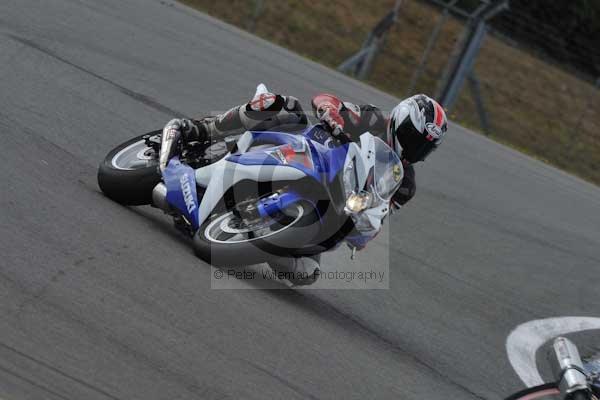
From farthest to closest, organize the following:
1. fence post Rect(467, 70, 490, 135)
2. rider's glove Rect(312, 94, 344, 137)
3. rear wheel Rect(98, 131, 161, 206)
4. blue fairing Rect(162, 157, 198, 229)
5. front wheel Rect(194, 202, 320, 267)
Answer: fence post Rect(467, 70, 490, 135), rear wheel Rect(98, 131, 161, 206), blue fairing Rect(162, 157, 198, 229), rider's glove Rect(312, 94, 344, 137), front wheel Rect(194, 202, 320, 267)

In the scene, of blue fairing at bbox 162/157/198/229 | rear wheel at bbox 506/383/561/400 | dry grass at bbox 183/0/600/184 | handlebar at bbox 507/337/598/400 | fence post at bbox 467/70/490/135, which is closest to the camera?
handlebar at bbox 507/337/598/400

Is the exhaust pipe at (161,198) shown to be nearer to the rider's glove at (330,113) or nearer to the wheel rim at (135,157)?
the wheel rim at (135,157)

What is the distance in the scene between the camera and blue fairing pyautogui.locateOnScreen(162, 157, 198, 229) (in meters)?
6.59

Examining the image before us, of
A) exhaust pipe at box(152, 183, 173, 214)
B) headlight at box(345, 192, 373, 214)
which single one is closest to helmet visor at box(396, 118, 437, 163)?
headlight at box(345, 192, 373, 214)

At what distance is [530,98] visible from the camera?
2227cm

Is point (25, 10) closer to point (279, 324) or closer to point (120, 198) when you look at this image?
point (120, 198)

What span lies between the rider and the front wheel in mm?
332

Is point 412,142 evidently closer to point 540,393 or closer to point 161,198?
point 161,198

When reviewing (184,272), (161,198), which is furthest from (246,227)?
(161,198)

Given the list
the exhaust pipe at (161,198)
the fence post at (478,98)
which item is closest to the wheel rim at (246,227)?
the exhaust pipe at (161,198)

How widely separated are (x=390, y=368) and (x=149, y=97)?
17.2ft

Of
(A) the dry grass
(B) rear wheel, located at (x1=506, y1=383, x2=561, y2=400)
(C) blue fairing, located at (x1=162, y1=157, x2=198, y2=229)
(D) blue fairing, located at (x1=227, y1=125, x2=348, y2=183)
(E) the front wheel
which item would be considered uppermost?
(B) rear wheel, located at (x1=506, y1=383, x2=561, y2=400)

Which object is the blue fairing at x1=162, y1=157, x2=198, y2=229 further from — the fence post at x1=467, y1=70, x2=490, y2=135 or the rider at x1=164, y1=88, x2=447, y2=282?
the fence post at x1=467, y1=70, x2=490, y2=135

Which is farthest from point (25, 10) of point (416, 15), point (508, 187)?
point (416, 15)
